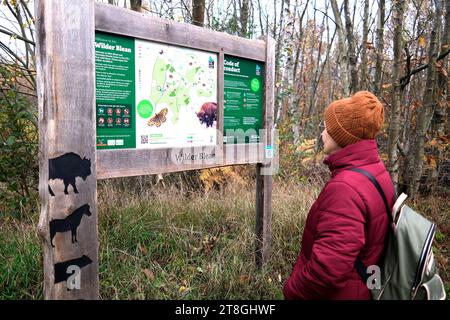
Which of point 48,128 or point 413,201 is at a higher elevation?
point 48,128

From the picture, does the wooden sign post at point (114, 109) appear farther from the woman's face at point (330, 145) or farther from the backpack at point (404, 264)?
the backpack at point (404, 264)

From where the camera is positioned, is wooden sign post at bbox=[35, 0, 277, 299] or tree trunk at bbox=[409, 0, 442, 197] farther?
tree trunk at bbox=[409, 0, 442, 197]

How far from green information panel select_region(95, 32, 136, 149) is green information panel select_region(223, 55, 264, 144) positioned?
1126 millimetres

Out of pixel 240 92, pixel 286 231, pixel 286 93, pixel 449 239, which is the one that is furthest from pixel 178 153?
pixel 286 93

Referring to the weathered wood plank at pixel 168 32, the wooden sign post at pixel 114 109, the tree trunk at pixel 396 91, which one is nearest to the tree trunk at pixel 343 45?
the tree trunk at pixel 396 91

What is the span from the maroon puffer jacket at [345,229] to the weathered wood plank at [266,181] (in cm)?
186

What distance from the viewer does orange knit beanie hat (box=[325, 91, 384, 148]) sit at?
6.86ft

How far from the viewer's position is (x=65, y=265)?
2.28 meters

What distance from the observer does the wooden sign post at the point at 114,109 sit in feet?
7.34

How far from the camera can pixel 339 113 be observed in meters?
2.14

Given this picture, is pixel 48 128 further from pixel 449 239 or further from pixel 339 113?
pixel 449 239

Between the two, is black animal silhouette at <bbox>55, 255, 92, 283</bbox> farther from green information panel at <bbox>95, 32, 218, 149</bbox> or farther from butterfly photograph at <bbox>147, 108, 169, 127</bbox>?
butterfly photograph at <bbox>147, 108, 169, 127</bbox>

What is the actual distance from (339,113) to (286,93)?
6462 mm

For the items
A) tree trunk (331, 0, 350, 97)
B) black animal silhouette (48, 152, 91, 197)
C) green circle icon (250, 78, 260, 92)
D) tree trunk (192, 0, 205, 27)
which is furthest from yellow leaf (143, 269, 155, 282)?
tree trunk (331, 0, 350, 97)
